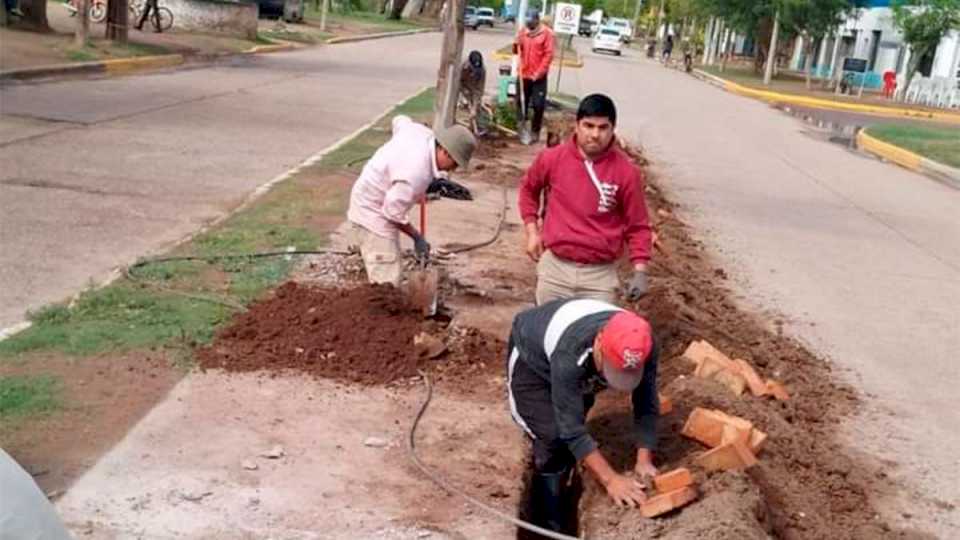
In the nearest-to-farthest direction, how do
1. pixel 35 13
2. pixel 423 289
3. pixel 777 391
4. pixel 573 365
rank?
pixel 573 365 < pixel 777 391 < pixel 423 289 < pixel 35 13

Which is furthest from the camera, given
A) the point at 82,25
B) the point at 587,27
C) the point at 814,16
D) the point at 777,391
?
the point at 587,27

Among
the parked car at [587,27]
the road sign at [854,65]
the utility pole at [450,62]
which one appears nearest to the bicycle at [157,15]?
the utility pole at [450,62]

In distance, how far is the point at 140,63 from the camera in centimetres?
2398

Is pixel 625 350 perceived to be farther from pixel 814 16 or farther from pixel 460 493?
pixel 814 16

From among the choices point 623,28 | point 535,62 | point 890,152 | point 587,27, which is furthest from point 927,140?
point 587,27

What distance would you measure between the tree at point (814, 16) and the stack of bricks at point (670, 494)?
44.2 metres

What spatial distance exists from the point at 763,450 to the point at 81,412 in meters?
3.05

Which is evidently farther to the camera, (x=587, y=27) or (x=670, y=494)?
(x=587, y=27)

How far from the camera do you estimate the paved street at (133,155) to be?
27.5 feet

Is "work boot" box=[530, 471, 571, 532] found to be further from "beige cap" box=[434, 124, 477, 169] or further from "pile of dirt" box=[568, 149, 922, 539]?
"beige cap" box=[434, 124, 477, 169]

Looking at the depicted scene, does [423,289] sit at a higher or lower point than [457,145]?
lower

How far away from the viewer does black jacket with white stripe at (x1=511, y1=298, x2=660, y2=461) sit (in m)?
4.66

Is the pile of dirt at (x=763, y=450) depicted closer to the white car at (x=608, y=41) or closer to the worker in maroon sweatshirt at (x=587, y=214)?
the worker in maroon sweatshirt at (x=587, y=214)

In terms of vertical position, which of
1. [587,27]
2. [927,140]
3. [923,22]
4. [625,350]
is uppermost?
[923,22]
